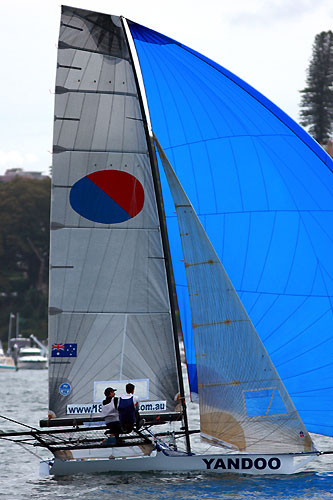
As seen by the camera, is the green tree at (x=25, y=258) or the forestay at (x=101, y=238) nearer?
the forestay at (x=101, y=238)

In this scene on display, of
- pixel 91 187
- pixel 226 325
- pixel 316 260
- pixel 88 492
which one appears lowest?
pixel 88 492

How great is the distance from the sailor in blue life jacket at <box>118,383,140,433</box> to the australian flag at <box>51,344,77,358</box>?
3.12ft

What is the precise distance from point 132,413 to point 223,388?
4.25 feet

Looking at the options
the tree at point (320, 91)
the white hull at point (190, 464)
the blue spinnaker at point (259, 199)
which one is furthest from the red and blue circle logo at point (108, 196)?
the tree at point (320, 91)

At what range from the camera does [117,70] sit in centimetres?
1298

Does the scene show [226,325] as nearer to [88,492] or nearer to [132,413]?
[132,413]

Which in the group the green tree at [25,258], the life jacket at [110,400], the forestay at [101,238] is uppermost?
the green tree at [25,258]

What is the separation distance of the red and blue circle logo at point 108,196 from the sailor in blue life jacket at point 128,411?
2432mm

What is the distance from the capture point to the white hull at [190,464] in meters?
12.2

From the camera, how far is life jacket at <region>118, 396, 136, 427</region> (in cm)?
1243

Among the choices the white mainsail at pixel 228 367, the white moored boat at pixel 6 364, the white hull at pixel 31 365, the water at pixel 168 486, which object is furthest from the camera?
the white hull at pixel 31 365

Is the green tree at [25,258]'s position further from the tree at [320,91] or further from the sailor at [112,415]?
the sailor at [112,415]

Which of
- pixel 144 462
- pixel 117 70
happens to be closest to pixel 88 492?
pixel 144 462

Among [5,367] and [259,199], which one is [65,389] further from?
[5,367]
